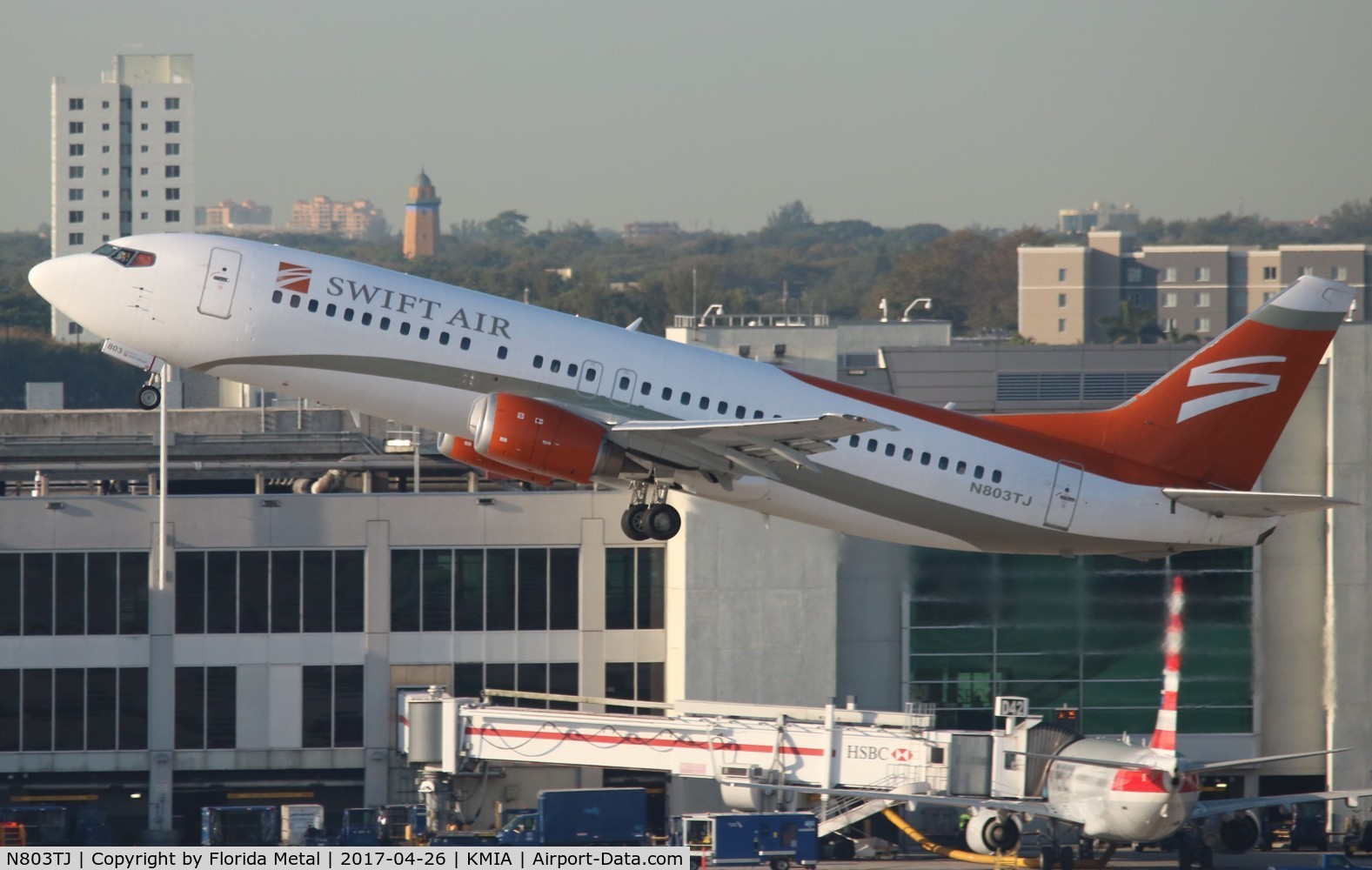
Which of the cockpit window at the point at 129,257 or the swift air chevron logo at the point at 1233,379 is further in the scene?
the swift air chevron logo at the point at 1233,379

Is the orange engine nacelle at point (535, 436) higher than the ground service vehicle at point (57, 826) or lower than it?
higher

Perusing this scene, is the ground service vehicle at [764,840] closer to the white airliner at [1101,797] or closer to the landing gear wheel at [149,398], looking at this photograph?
the white airliner at [1101,797]

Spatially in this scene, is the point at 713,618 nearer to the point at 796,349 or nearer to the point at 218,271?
the point at 796,349

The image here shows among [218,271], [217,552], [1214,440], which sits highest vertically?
[218,271]

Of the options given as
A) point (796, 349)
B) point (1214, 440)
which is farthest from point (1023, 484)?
point (796, 349)

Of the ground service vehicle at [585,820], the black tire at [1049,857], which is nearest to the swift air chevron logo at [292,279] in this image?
the ground service vehicle at [585,820]

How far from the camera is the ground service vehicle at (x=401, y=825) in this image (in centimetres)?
5138

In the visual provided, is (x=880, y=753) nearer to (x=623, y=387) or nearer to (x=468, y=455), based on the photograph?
(x=468, y=455)

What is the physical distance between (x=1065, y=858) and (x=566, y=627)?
60.3 ft

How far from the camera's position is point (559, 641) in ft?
186

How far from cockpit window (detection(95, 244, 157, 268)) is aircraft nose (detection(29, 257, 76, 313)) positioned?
2.95 feet

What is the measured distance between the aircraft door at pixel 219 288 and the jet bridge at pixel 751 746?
60.9ft

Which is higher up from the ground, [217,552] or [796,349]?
[796,349]

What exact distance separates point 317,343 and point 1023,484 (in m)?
17.5
